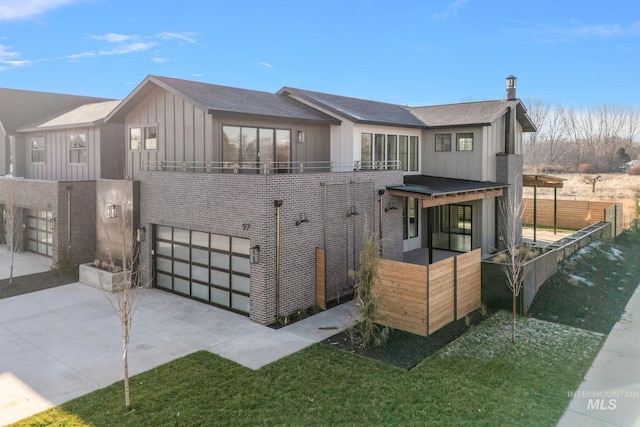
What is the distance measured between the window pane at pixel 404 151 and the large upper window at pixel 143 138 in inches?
395

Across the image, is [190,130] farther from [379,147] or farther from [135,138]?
[379,147]

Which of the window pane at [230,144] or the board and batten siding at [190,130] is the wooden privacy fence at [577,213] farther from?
the window pane at [230,144]

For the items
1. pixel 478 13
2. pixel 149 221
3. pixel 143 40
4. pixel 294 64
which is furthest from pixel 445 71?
pixel 149 221

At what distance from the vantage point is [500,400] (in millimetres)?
7852

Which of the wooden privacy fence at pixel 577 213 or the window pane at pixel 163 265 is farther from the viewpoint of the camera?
A: the wooden privacy fence at pixel 577 213

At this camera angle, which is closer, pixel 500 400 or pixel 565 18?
pixel 500 400

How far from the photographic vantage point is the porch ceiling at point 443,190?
50.0ft

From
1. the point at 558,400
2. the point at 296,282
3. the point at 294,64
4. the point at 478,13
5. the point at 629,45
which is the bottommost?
the point at 558,400

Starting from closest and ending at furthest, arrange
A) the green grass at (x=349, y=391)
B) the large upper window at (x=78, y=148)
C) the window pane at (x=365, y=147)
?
1. the green grass at (x=349, y=391)
2. the window pane at (x=365, y=147)
3. the large upper window at (x=78, y=148)

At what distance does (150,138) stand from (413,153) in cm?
1112

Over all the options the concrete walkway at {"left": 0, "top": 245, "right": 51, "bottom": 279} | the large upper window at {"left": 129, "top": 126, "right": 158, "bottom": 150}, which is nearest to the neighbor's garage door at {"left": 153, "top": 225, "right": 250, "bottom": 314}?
the large upper window at {"left": 129, "top": 126, "right": 158, "bottom": 150}

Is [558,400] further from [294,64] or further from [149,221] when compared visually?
[294,64]

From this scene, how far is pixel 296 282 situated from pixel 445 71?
35720 mm

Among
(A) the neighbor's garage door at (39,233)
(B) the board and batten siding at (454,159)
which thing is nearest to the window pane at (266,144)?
(B) the board and batten siding at (454,159)
